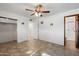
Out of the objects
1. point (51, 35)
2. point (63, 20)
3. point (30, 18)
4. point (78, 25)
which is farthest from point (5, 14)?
point (78, 25)

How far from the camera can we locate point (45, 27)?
8.52ft

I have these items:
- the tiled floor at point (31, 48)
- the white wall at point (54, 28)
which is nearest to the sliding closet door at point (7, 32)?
the tiled floor at point (31, 48)

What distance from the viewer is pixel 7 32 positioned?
2.32 meters

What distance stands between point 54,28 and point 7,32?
1.57 m

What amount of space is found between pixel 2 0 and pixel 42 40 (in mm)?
1922

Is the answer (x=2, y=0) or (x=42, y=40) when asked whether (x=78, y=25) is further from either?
(x=2, y=0)

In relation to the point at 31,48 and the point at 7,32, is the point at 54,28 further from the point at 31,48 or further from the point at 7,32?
the point at 7,32

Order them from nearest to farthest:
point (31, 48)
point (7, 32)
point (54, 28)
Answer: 1. point (7, 32)
2. point (31, 48)
3. point (54, 28)

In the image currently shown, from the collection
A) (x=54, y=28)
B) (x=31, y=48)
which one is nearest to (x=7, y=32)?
(x=31, y=48)

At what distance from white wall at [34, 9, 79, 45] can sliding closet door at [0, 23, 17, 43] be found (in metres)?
0.82

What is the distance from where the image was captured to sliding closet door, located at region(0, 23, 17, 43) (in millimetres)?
2213

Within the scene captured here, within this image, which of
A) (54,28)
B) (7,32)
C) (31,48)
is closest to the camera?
(7,32)

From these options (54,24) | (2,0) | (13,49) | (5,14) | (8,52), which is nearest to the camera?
(2,0)

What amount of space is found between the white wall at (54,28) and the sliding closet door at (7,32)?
825 mm
